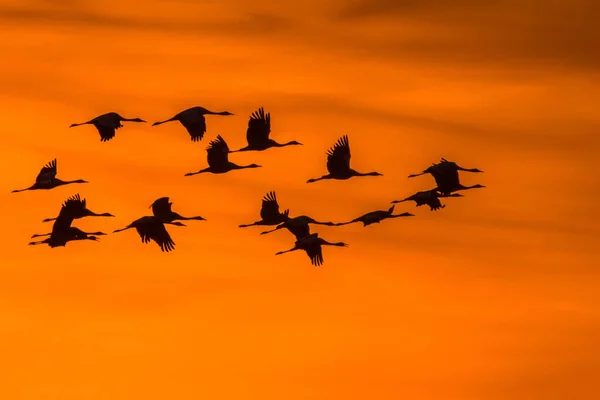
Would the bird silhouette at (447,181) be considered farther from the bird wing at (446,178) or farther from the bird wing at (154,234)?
the bird wing at (154,234)

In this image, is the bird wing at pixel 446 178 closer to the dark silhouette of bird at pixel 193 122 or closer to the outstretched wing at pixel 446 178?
the outstretched wing at pixel 446 178

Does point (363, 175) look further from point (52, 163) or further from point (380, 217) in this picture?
point (52, 163)

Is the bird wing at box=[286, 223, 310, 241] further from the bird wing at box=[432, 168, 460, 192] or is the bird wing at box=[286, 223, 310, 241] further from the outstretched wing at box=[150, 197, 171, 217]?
the bird wing at box=[432, 168, 460, 192]

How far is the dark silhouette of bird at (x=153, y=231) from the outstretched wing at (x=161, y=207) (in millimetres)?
434

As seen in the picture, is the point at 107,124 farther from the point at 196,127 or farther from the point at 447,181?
the point at 447,181

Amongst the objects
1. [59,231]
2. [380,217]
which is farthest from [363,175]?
[59,231]

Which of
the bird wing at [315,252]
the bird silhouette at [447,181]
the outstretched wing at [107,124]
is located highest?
the outstretched wing at [107,124]

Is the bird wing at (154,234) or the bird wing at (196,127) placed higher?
the bird wing at (196,127)

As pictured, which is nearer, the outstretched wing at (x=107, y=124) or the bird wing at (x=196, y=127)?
the outstretched wing at (x=107, y=124)

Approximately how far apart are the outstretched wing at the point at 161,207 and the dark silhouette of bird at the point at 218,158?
4.75 feet

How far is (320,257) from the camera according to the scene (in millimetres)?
159375

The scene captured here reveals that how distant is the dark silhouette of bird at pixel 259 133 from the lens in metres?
154

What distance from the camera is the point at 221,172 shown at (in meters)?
157

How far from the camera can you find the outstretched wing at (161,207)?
15588 centimetres
